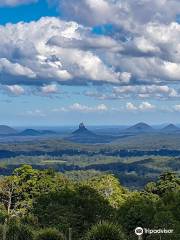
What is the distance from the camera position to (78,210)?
49.6 metres

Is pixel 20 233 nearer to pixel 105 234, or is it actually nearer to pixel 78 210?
pixel 105 234

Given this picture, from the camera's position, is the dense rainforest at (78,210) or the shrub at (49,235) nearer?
the shrub at (49,235)

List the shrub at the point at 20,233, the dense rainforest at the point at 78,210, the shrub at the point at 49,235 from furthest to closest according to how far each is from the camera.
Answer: the dense rainforest at the point at 78,210 < the shrub at the point at 20,233 < the shrub at the point at 49,235

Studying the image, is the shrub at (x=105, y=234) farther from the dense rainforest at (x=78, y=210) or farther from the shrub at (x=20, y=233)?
the shrub at (x=20, y=233)

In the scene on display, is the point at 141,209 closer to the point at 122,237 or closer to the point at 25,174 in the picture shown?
the point at 122,237

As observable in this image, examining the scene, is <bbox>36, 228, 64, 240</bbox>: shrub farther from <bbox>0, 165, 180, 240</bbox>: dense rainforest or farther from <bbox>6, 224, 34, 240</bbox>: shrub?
<bbox>6, 224, 34, 240</bbox>: shrub

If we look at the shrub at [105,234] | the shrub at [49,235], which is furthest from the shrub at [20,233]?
the shrub at [105,234]

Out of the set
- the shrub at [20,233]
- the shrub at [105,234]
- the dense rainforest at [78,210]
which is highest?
the shrub at [105,234]

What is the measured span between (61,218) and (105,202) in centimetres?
756

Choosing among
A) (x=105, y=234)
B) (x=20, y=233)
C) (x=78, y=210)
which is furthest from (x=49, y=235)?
(x=78, y=210)

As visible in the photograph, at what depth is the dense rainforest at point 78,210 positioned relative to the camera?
26266mm

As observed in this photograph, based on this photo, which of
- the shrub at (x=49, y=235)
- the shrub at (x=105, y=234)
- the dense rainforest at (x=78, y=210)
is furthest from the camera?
the dense rainforest at (x=78, y=210)

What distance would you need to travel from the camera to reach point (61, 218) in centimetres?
4741

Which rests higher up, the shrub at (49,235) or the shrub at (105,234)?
the shrub at (105,234)
